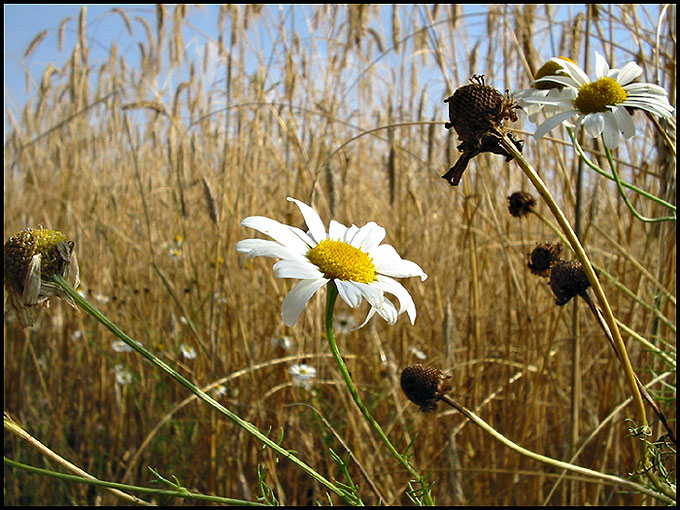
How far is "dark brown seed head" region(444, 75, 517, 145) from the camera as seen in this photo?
401 millimetres

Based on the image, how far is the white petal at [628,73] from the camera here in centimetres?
62

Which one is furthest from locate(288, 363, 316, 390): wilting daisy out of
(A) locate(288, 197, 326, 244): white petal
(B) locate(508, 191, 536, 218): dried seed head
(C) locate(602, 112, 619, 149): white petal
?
(C) locate(602, 112, 619, 149): white petal

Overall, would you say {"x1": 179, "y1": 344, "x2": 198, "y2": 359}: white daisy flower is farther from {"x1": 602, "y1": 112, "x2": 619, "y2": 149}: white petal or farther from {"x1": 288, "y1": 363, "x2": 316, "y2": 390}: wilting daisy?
{"x1": 602, "y1": 112, "x2": 619, "y2": 149}: white petal

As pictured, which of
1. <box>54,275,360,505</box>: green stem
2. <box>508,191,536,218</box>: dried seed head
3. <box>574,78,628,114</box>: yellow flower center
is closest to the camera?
<box>54,275,360,505</box>: green stem

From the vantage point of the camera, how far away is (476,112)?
402 millimetres

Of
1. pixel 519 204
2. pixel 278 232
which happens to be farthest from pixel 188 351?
pixel 278 232

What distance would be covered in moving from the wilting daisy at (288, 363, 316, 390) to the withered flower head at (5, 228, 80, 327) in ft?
2.64

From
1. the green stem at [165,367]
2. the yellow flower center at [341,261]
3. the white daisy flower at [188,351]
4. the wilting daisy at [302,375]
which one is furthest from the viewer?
the white daisy flower at [188,351]

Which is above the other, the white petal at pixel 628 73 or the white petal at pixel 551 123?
the white petal at pixel 628 73

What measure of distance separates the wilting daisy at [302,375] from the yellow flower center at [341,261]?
75 cm

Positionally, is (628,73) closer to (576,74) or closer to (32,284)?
(576,74)

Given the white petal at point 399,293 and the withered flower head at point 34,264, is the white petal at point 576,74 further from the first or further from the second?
the withered flower head at point 34,264

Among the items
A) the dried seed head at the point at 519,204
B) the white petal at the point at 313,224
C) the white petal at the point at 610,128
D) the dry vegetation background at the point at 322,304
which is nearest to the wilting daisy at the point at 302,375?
the dry vegetation background at the point at 322,304

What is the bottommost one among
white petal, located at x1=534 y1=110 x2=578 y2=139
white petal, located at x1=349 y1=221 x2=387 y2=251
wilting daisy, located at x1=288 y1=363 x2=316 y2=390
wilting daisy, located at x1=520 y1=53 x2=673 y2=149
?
wilting daisy, located at x1=288 y1=363 x2=316 y2=390
